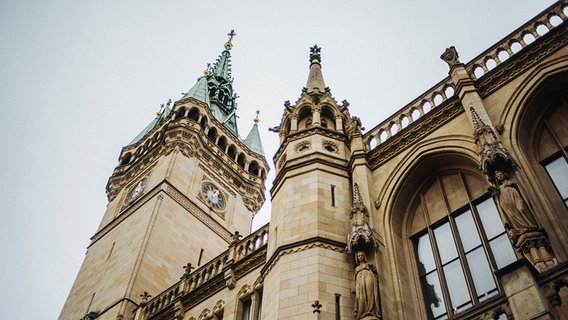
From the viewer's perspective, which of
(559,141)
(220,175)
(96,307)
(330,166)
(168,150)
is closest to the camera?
(559,141)

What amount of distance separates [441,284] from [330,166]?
4.92 metres

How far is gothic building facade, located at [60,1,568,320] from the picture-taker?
9953 mm

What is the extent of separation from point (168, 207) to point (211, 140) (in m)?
7.87

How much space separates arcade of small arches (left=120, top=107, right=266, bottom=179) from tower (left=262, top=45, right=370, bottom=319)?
14.8 meters

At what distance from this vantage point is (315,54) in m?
21.4

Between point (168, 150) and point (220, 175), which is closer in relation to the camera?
point (168, 150)

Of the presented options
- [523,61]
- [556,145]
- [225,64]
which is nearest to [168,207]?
[523,61]

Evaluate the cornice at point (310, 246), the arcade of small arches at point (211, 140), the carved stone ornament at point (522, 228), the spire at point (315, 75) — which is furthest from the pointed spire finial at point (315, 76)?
the arcade of small arches at point (211, 140)

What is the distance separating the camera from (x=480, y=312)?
9.53 metres

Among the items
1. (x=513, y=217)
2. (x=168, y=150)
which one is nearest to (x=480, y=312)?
(x=513, y=217)

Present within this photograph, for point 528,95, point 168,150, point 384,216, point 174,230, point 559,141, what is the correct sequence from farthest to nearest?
point 168,150 < point 174,230 < point 384,216 < point 528,95 < point 559,141

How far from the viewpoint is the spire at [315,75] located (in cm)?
1888

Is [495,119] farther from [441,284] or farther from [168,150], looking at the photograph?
[168,150]

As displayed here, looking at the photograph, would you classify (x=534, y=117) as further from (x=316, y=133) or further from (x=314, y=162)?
(x=316, y=133)
